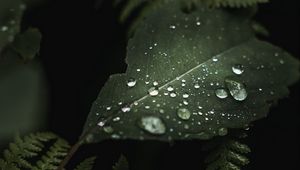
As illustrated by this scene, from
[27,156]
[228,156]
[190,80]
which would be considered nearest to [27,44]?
[27,156]

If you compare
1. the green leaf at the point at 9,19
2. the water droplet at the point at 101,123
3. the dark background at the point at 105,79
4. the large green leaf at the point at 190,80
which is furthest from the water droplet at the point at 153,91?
the green leaf at the point at 9,19

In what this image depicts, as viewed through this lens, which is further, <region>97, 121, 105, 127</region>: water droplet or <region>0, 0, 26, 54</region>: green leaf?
<region>0, 0, 26, 54</region>: green leaf

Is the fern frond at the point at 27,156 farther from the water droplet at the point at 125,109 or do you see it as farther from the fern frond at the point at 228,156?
the fern frond at the point at 228,156

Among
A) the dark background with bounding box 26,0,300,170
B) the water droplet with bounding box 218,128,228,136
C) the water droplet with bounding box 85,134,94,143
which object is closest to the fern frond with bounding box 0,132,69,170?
the water droplet with bounding box 85,134,94,143

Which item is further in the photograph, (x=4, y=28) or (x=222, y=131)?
(x=4, y=28)

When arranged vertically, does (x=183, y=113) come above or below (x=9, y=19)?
below

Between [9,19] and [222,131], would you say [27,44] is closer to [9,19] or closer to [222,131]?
[9,19]

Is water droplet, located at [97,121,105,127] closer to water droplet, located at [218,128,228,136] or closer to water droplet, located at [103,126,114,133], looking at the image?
water droplet, located at [103,126,114,133]
